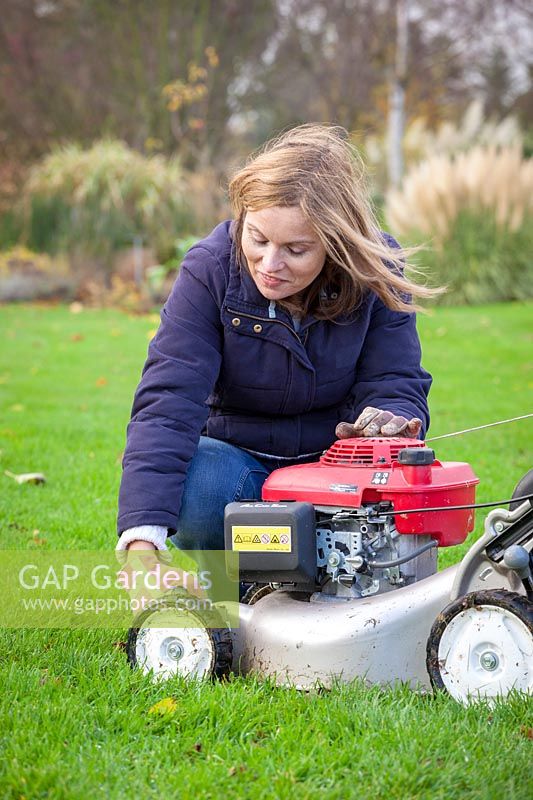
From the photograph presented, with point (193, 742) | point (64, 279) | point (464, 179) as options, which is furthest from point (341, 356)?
point (64, 279)

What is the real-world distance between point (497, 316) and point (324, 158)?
7.60 m

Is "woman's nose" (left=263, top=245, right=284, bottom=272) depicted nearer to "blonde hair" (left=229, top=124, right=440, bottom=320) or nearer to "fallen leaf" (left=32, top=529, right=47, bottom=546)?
"blonde hair" (left=229, top=124, right=440, bottom=320)

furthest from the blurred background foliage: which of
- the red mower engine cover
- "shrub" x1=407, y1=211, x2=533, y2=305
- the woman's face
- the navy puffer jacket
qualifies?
the red mower engine cover

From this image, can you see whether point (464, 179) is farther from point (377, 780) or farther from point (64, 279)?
point (377, 780)

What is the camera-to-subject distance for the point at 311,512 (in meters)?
2.34

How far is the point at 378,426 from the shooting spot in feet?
8.36

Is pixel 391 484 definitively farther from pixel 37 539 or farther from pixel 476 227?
pixel 476 227

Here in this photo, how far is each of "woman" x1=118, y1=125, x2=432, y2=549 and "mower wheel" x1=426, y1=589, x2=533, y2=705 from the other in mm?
523

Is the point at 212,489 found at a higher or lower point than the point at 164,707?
higher

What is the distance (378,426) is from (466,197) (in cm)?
906

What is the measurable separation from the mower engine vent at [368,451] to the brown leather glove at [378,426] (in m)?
0.07

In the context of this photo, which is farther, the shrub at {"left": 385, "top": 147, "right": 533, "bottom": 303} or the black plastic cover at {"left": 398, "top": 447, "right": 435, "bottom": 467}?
the shrub at {"left": 385, "top": 147, "right": 533, "bottom": 303}

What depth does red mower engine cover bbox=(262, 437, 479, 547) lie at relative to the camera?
230 cm

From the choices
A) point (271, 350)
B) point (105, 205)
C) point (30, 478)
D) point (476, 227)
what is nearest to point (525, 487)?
point (271, 350)
